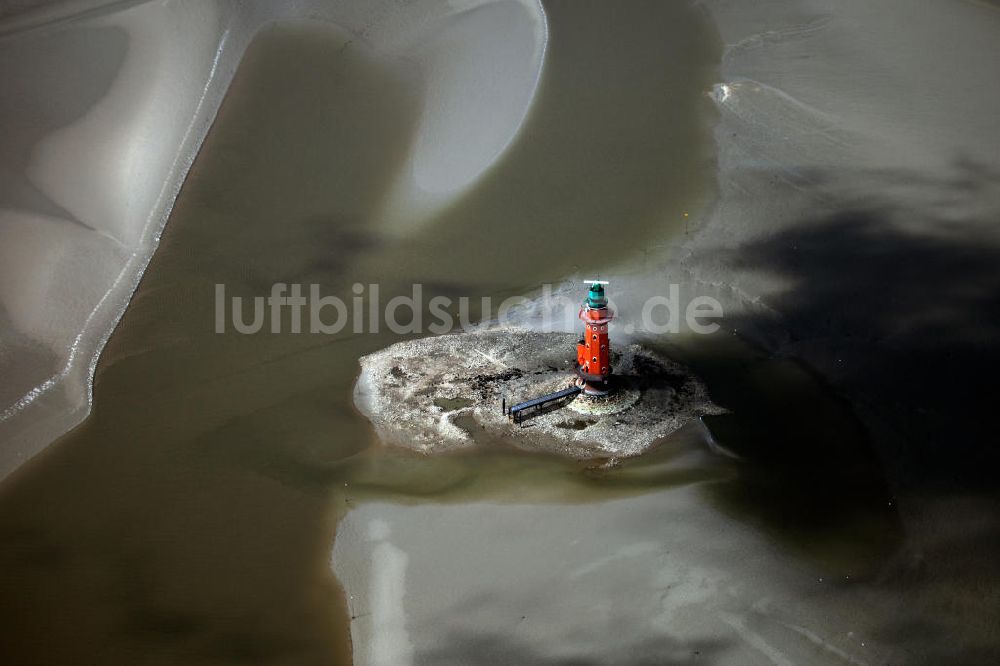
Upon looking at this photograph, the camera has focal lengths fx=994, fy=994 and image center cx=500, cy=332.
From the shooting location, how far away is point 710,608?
344 centimetres

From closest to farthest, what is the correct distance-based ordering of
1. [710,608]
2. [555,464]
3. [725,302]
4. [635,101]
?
[710,608]
[555,464]
[725,302]
[635,101]

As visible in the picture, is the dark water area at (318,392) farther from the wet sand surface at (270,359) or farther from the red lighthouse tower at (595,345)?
the red lighthouse tower at (595,345)

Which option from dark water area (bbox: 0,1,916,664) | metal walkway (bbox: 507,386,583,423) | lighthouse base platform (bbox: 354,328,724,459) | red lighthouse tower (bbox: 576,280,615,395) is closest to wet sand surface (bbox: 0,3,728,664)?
dark water area (bbox: 0,1,916,664)

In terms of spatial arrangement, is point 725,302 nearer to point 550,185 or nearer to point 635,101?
point 550,185

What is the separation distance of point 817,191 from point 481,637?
12.5 feet

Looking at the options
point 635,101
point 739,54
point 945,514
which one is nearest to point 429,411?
point 945,514

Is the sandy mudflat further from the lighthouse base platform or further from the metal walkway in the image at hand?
the metal walkway

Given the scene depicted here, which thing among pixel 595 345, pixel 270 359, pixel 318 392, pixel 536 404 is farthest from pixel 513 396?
pixel 270 359

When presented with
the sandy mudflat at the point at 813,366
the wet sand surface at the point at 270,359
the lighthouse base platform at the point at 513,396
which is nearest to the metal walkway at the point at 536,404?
the lighthouse base platform at the point at 513,396

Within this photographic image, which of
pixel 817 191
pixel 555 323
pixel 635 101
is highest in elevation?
pixel 635 101

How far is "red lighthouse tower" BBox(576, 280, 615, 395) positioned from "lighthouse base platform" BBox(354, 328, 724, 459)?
0.28 ft

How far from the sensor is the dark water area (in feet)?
12.6

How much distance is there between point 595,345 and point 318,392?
1463mm

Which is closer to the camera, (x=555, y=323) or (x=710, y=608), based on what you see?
(x=710, y=608)
